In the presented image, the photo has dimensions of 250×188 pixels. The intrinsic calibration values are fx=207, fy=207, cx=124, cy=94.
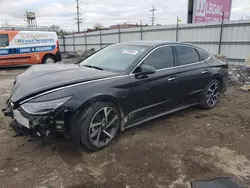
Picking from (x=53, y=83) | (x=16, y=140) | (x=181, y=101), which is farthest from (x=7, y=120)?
(x=181, y=101)

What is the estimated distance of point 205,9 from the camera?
40.4 feet

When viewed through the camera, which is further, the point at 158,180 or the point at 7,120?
the point at 7,120

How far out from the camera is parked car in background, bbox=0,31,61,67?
11188 mm

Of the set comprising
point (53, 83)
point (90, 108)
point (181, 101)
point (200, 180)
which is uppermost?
point (53, 83)

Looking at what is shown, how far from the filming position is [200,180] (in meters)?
2.43

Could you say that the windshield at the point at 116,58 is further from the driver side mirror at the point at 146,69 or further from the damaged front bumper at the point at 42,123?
the damaged front bumper at the point at 42,123

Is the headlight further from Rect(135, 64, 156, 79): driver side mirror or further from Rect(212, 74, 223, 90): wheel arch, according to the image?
Rect(212, 74, 223, 90): wheel arch

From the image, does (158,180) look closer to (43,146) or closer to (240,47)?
(43,146)

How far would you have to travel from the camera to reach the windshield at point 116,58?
3.37 metres

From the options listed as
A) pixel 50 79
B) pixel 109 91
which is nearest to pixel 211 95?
pixel 109 91

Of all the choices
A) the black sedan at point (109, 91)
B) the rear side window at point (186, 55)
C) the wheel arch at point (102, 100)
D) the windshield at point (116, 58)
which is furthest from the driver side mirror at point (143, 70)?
the rear side window at point (186, 55)

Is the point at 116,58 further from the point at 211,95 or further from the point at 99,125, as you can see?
the point at 211,95

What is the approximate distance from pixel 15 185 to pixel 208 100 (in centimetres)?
404

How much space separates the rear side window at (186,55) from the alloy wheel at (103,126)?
183 cm
